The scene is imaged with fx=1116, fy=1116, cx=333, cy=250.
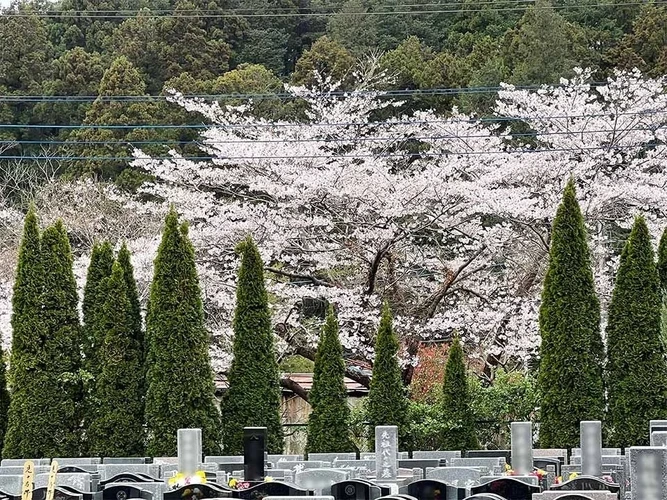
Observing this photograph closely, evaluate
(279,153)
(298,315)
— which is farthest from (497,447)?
(279,153)

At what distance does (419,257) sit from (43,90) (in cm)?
1856

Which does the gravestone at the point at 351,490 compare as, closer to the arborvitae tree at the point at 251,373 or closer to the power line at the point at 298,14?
the arborvitae tree at the point at 251,373

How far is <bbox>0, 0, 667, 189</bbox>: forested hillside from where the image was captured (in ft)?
104

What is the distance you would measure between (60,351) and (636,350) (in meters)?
8.87

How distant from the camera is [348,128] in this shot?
2431 cm

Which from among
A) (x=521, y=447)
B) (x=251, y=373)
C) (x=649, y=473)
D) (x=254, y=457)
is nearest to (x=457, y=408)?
(x=251, y=373)

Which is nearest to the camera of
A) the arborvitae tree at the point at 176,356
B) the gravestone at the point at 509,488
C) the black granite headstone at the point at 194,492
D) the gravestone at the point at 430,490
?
the black granite headstone at the point at 194,492

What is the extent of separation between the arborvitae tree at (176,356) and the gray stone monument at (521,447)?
17.2ft

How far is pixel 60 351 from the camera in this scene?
57.1 feet

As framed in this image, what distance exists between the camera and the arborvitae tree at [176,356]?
17109mm

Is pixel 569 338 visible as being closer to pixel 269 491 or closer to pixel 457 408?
pixel 457 408

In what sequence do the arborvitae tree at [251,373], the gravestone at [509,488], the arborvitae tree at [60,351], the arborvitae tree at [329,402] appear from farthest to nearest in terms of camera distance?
1. the arborvitae tree at [329,402]
2. the arborvitae tree at [251,373]
3. the arborvitae tree at [60,351]
4. the gravestone at [509,488]

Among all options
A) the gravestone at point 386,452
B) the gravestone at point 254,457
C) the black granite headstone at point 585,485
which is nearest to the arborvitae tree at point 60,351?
the gravestone at point 254,457

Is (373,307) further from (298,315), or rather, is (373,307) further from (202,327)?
(202,327)
